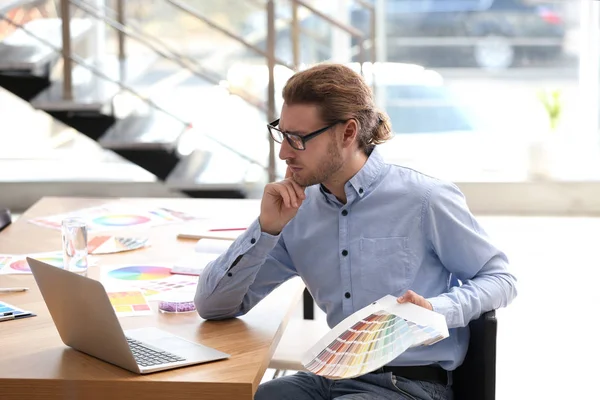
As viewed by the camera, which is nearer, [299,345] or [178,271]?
[178,271]

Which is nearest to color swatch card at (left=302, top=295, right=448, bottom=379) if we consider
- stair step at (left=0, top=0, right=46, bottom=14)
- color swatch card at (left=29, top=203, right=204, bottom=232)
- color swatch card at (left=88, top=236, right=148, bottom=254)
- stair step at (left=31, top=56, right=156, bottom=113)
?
color swatch card at (left=88, top=236, right=148, bottom=254)

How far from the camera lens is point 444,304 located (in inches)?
75.7

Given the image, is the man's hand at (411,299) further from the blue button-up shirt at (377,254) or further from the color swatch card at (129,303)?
the color swatch card at (129,303)

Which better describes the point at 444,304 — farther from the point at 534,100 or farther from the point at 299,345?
the point at 534,100

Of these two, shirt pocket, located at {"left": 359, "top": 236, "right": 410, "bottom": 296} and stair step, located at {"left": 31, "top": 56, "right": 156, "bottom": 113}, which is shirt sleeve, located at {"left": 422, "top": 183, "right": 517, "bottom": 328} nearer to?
shirt pocket, located at {"left": 359, "top": 236, "right": 410, "bottom": 296}

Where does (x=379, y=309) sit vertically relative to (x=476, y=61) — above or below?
below

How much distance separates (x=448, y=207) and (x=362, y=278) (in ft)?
0.80

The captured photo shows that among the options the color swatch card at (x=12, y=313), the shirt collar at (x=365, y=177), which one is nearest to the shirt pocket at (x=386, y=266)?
the shirt collar at (x=365, y=177)

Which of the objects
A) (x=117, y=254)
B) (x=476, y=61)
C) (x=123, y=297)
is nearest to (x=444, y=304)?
(x=123, y=297)

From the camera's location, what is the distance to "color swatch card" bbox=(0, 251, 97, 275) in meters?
2.51

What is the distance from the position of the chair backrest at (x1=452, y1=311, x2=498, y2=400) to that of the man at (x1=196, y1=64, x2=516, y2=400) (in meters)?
0.04

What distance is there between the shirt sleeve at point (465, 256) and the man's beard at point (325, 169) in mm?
222

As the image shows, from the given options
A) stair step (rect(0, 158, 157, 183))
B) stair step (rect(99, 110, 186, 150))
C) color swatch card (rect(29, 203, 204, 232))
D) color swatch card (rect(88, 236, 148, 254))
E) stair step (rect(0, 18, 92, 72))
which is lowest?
stair step (rect(0, 158, 157, 183))

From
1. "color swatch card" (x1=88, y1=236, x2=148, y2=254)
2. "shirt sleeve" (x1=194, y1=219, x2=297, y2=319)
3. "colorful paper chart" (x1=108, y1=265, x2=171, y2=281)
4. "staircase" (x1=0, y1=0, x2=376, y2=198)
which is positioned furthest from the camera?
"staircase" (x1=0, y1=0, x2=376, y2=198)
